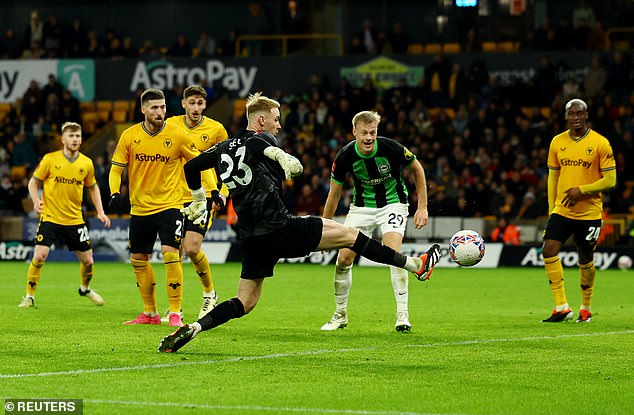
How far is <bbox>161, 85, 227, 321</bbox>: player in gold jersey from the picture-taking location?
12344 mm

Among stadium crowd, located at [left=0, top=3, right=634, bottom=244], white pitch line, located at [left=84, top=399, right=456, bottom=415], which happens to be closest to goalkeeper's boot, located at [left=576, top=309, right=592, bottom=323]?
white pitch line, located at [left=84, top=399, right=456, bottom=415]

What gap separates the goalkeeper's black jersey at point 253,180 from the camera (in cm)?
938

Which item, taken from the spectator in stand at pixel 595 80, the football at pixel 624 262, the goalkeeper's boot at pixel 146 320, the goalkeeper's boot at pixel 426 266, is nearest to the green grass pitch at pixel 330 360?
the goalkeeper's boot at pixel 146 320

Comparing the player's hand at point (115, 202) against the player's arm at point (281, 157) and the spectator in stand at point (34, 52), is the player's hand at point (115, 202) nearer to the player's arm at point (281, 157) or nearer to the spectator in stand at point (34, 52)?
the player's arm at point (281, 157)

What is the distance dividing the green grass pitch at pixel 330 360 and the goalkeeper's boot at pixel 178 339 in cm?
9

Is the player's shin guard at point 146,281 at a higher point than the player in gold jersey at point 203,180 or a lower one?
lower

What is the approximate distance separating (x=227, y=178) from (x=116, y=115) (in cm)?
2549

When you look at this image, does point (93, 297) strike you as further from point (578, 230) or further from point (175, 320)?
point (578, 230)

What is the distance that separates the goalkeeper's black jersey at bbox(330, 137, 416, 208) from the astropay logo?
944 inches

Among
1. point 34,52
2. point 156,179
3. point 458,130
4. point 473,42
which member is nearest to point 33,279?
point 156,179

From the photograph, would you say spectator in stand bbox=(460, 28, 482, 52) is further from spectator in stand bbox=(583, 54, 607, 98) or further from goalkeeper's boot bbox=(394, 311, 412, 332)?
goalkeeper's boot bbox=(394, 311, 412, 332)

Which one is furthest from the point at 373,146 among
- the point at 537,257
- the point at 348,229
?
the point at 537,257

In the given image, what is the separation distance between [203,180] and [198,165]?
304 centimetres

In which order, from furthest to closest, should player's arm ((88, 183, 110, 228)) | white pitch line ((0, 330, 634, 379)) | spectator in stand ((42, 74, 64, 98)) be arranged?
spectator in stand ((42, 74, 64, 98)), player's arm ((88, 183, 110, 228)), white pitch line ((0, 330, 634, 379))
